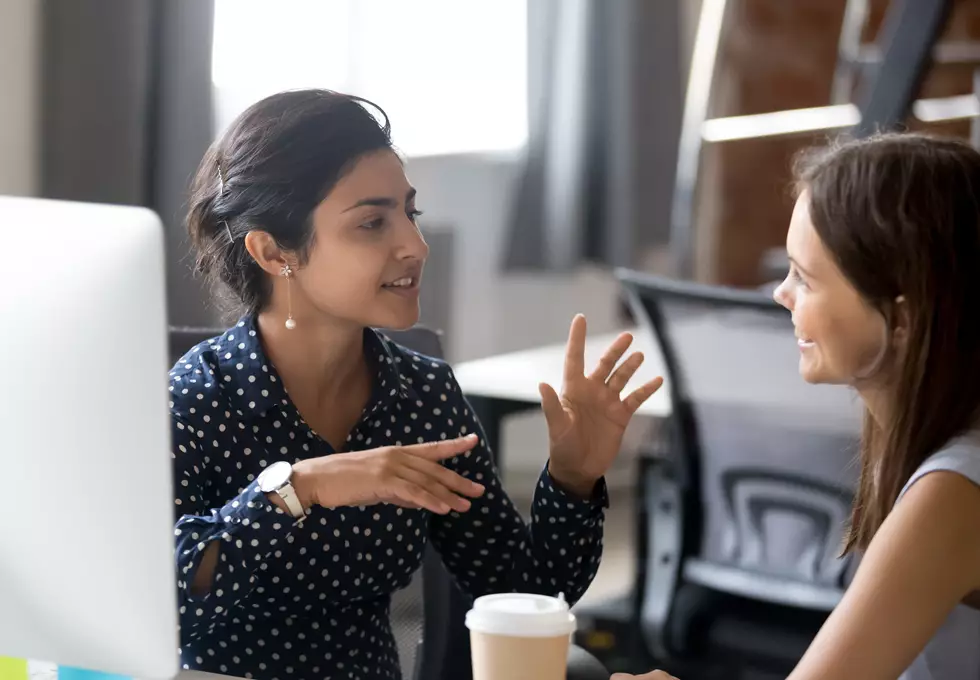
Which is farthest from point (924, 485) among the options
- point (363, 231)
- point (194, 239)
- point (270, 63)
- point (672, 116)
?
point (672, 116)

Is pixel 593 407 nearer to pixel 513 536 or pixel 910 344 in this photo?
pixel 513 536

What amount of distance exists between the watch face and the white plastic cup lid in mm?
278

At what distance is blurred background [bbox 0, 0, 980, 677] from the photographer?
3100mm

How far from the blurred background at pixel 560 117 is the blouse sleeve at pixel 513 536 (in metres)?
1.46

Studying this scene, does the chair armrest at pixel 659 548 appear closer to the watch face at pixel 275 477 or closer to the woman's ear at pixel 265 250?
the woman's ear at pixel 265 250

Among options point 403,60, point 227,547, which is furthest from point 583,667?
point 403,60

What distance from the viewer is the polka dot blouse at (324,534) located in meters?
1.26

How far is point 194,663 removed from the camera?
126 cm

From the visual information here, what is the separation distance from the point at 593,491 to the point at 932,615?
0.44m

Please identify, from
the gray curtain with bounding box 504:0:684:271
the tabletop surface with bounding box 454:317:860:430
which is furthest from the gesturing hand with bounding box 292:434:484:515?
the gray curtain with bounding box 504:0:684:271

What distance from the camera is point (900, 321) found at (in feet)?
3.43

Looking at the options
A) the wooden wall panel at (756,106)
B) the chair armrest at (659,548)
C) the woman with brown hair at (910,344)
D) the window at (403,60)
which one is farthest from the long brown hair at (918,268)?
the wooden wall panel at (756,106)

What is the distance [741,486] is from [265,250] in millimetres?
962

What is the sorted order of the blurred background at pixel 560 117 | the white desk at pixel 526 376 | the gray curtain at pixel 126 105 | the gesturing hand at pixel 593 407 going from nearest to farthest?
the gesturing hand at pixel 593 407 < the white desk at pixel 526 376 < the gray curtain at pixel 126 105 < the blurred background at pixel 560 117
